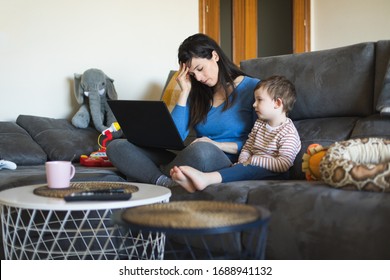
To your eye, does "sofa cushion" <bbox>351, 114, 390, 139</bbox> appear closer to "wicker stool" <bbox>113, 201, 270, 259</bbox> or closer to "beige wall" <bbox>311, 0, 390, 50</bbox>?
"wicker stool" <bbox>113, 201, 270, 259</bbox>

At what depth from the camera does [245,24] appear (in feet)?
14.2

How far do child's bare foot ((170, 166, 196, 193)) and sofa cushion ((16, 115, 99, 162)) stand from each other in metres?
1.02

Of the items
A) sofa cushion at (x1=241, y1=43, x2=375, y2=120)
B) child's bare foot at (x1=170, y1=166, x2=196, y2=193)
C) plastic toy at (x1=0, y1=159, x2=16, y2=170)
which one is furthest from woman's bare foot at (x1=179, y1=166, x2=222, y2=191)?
plastic toy at (x1=0, y1=159, x2=16, y2=170)

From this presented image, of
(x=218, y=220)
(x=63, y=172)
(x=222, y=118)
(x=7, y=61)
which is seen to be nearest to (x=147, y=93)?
(x=7, y=61)

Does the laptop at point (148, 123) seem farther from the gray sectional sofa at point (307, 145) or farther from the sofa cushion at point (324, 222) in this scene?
the sofa cushion at point (324, 222)

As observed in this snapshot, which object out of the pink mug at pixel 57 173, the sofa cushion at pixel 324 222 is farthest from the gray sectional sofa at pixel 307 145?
the pink mug at pixel 57 173

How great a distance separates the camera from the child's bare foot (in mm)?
1753

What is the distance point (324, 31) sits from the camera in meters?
4.84

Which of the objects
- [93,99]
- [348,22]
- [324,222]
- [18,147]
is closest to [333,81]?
[324,222]

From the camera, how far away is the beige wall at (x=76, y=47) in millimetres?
3053

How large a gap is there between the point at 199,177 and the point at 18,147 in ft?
4.12

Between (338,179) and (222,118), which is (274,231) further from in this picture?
(222,118)

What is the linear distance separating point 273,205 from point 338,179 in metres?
0.21
